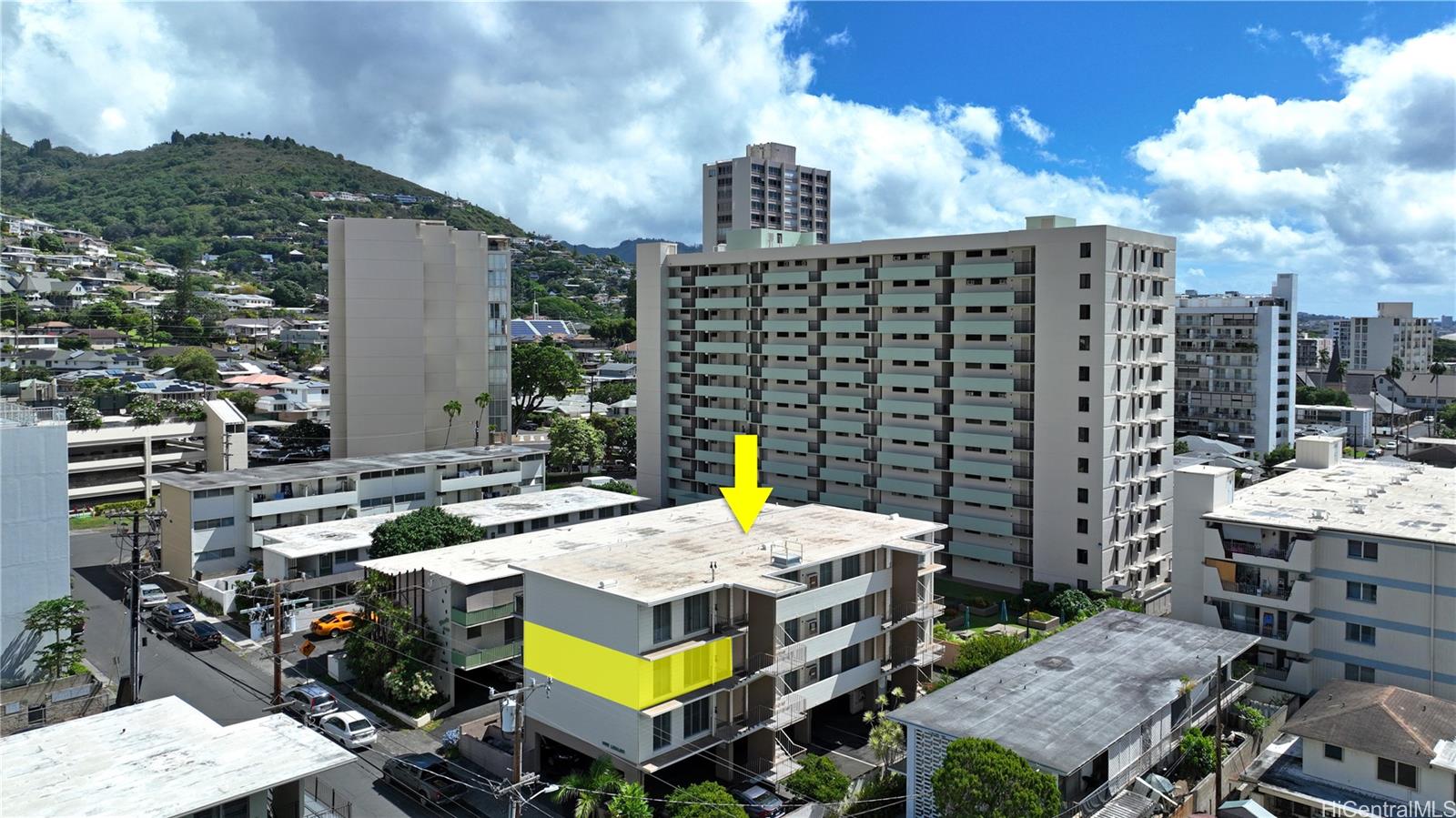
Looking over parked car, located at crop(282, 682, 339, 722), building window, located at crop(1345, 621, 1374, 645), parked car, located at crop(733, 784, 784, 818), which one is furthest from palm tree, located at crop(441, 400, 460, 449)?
building window, located at crop(1345, 621, 1374, 645)

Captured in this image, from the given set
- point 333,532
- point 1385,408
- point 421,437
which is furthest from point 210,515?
point 1385,408

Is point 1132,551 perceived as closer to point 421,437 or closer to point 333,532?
point 333,532

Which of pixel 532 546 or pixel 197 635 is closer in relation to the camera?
pixel 532 546

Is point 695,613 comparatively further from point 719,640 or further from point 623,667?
point 623,667

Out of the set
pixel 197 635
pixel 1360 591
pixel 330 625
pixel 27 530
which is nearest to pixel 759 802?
pixel 1360 591

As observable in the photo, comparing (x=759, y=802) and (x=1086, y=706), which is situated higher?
(x=1086, y=706)

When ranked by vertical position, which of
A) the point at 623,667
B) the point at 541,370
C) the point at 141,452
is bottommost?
the point at 623,667

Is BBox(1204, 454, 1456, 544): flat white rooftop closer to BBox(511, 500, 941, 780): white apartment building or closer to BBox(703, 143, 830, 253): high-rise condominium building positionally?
BBox(511, 500, 941, 780): white apartment building
